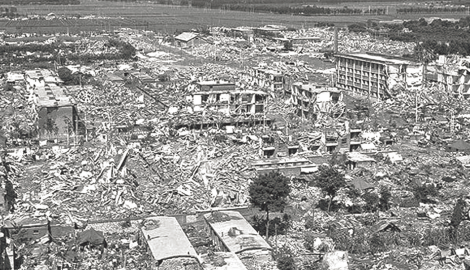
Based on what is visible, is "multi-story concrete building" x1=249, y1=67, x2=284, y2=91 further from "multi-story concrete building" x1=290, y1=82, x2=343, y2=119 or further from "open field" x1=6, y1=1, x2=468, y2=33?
"open field" x1=6, y1=1, x2=468, y2=33

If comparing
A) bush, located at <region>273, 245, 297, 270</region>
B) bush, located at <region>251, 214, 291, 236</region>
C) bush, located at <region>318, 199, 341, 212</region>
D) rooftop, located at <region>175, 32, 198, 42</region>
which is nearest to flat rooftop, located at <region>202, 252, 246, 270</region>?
bush, located at <region>273, 245, 297, 270</region>

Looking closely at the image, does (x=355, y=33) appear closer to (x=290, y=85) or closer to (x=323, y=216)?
(x=290, y=85)

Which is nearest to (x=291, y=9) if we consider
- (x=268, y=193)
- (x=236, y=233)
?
(x=268, y=193)

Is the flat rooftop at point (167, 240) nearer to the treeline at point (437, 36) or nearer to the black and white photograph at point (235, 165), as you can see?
the black and white photograph at point (235, 165)

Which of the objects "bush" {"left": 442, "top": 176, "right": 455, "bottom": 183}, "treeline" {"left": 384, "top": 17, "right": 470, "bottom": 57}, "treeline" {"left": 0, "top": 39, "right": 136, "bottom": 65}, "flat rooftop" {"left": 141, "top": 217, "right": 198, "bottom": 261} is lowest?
"bush" {"left": 442, "top": 176, "right": 455, "bottom": 183}

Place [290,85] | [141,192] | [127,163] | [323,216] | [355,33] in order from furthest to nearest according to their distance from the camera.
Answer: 1. [355,33]
2. [290,85]
3. [127,163]
4. [141,192]
5. [323,216]

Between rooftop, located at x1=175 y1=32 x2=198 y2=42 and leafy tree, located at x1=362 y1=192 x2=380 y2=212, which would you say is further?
rooftop, located at x1=175 y1=32 x2=198 y2=42

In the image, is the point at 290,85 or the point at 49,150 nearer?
the point at 49,150

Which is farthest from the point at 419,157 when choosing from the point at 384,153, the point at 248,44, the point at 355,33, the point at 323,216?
the point at 355,33
